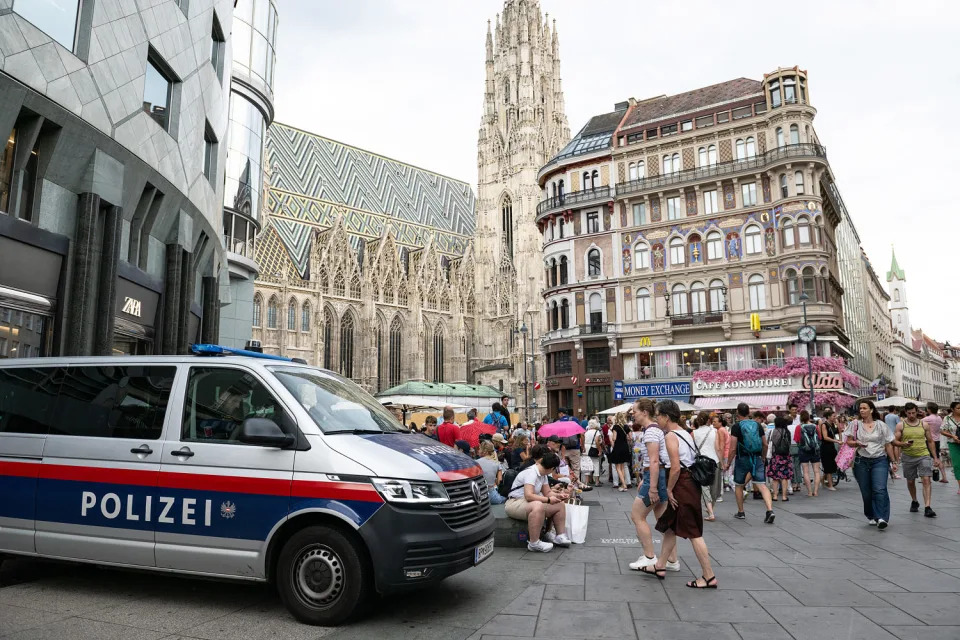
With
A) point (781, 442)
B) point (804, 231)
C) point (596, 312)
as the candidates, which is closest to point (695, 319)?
point (596, 312)

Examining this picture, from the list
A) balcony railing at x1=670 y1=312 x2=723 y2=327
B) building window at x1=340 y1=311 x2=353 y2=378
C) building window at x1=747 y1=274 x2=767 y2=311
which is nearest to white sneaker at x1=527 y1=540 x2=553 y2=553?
balcony railing at x1=670 y1=312 x2=723 y2=327

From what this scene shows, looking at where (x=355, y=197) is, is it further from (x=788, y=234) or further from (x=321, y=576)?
(x=321, y=576)

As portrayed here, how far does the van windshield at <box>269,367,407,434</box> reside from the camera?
5.48 metres

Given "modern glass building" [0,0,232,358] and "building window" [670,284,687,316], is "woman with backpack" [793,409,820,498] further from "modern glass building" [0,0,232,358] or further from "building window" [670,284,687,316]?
"building window" [670,284,687,316]

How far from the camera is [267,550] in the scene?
5.11 m

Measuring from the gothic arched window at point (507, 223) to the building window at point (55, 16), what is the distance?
6747cm

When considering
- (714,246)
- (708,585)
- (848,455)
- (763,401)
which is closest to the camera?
(708,585)

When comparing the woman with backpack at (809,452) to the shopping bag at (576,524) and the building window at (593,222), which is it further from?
the building window at (593,222)

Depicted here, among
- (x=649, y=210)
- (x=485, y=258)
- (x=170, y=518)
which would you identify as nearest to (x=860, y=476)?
(x=170, y=518)

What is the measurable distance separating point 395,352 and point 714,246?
149 feet

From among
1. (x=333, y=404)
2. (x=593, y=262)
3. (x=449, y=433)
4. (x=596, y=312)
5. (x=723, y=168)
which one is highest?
(x=723, y=168)

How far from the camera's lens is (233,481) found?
17.1ft

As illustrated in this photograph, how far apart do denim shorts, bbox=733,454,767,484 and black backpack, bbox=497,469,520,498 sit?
13.1 ft

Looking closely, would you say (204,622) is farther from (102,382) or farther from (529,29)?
(529,29)
